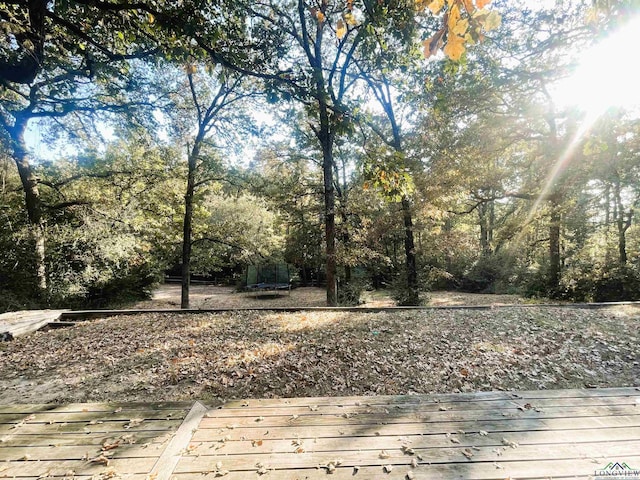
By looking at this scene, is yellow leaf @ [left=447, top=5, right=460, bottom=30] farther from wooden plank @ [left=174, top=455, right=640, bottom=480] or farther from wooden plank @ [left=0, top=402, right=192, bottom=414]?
wooden plank @ [left=0, top=402, right=192, bottom=414]

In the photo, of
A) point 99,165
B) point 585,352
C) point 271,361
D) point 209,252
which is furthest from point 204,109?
point 585,352

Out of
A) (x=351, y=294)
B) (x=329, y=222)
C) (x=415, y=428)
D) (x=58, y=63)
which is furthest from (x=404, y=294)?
(x=58, y=63)

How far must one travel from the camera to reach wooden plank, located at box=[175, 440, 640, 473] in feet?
5.71

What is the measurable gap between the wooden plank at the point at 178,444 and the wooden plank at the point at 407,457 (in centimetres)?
6

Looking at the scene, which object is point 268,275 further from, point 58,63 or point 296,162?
point 58,63

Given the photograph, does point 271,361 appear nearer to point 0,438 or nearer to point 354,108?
point 0,438

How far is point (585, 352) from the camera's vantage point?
12.1ft

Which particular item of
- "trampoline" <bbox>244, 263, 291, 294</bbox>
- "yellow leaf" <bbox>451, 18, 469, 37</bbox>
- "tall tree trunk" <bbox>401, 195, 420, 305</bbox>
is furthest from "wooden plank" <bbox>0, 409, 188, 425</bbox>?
"trampoline" <bbox>244, 263, 291, 294</bbox>

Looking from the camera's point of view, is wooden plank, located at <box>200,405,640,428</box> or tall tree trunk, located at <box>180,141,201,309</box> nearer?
wooden plank, located at <box>200,405,640,428</box>

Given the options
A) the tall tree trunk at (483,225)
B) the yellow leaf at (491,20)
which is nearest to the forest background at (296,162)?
the yellow leaf at (491,20)

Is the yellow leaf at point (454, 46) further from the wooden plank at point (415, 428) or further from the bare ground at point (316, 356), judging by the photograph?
the bare ground at point (316, 356)

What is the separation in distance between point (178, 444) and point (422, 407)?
175cm

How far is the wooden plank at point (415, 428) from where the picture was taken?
200cm

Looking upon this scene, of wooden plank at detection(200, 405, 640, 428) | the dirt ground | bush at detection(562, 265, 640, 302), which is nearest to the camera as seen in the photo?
wooden plank at detection(200, 405, 640, 428)
